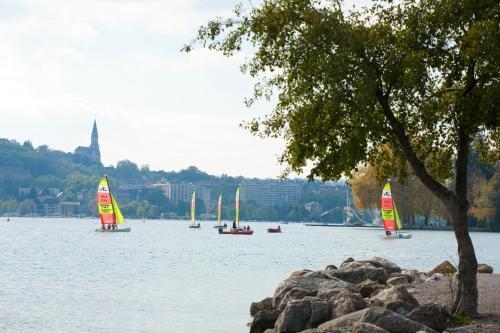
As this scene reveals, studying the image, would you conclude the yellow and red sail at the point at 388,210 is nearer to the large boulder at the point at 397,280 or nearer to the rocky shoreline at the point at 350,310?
the large boulder at the point at 397,280

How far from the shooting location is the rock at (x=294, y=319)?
80.9 ft

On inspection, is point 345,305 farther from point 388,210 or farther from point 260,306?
point 388,210

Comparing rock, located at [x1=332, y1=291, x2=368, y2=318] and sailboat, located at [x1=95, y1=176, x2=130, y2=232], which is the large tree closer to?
rock, located at [x1=332, y1=291, x2=368, y2=318]

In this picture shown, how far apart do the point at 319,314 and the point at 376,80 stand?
244 inches

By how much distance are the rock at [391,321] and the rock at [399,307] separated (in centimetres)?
171

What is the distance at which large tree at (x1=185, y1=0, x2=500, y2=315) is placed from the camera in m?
23.2

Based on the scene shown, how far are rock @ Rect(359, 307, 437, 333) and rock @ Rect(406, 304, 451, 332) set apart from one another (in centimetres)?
106

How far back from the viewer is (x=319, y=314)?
24.8 metres

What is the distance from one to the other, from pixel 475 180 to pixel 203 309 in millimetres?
110017

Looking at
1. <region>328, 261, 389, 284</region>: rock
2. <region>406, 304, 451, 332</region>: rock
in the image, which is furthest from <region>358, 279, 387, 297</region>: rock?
<region>406, 304, 451, 332</region>: rock

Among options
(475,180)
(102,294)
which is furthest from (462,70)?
(475,180)

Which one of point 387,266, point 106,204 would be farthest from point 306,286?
point 106,204

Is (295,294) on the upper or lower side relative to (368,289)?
lower

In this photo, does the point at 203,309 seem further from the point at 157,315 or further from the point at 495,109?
the point at 495,109
